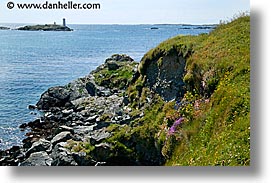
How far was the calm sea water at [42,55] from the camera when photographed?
5781 mm

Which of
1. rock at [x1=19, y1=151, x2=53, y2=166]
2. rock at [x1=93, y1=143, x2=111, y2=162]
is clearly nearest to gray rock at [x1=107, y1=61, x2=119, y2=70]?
rock at [x1=93, y1=143, x2=111, y2=162]

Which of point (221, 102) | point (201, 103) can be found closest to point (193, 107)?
point (201, 103)

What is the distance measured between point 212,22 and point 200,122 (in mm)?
1069

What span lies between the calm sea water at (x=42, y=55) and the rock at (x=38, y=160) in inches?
11.5

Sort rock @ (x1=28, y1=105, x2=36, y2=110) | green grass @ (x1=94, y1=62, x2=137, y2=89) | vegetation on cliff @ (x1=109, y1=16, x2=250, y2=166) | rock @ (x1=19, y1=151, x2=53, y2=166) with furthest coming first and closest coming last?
green grass @ (x1=94, y1=62, x2=137, y2=89)
rock @ (x1=28, y1=105, x2=36, y2=110)
rock @ (x1=19, y1=151, x2=53, y2=166)
vegetation on cliff @ (x1=109, y1=16, x2=250, y2=166)

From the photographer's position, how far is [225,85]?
5.79 meters

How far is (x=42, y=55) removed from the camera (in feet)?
19.5

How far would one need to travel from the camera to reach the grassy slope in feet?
17.1

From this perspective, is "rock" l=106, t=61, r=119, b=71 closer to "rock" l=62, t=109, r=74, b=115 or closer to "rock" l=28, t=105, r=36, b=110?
"rock" l=62, t=109, r=74, b=115

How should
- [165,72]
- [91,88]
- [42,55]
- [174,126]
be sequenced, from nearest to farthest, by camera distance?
[42,55]
[174,126]
[165,72]
[91,88]

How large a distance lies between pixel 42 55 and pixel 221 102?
199 centimetres

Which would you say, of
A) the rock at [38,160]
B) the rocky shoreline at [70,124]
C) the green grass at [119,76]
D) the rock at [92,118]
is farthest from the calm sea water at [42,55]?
the green grass at [119,76]

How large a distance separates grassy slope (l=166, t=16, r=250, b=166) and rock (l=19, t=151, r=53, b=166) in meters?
1.30

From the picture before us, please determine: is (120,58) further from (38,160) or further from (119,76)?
(38,160)
